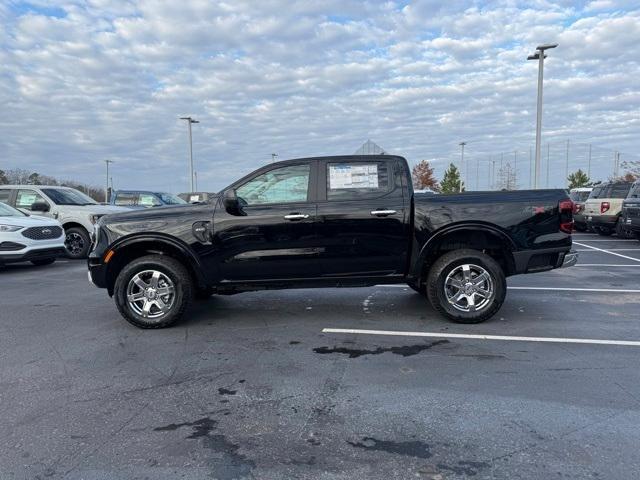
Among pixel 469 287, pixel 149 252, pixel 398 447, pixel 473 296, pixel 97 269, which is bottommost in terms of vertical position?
pixel 398 447

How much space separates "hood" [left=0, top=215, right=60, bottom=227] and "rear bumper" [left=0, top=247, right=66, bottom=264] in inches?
21.9

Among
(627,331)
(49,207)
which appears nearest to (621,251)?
(627,331)

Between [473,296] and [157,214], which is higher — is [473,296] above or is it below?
below

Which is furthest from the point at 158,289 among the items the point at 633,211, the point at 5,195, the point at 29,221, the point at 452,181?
the point at 452,181

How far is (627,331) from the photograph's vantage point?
540cm

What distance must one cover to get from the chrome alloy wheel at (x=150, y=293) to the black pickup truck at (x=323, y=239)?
1 cm

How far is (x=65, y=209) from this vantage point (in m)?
12.3

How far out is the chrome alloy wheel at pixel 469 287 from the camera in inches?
226

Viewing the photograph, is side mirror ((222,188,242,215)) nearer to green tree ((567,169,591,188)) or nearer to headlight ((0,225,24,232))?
headlight ((0,225,24,232))

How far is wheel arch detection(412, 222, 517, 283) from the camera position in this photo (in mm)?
5727

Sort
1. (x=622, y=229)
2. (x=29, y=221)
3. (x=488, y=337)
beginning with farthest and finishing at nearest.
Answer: (x=622, y=229) < (x=29, y=221) < (x=488, y=337)

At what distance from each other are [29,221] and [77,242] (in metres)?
1.91

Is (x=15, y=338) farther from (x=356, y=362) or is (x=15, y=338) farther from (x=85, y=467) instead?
(x=356, y=362)

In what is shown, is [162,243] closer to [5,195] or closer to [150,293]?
[150,293]
